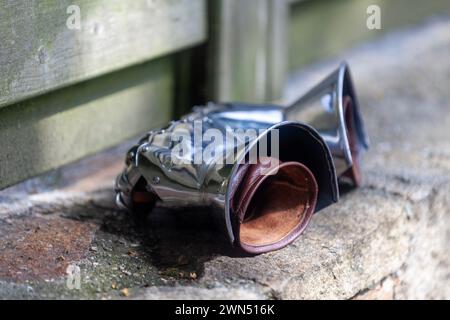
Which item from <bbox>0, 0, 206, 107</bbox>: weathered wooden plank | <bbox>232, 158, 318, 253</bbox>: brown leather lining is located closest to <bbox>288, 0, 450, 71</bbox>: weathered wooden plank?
<bbox>0, 0, 206, 107</bbox>: weathered wooden plank

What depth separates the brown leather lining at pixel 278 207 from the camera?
5.70 ft

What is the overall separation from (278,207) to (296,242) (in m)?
0.08

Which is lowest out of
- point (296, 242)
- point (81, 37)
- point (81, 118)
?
point (296, 242)

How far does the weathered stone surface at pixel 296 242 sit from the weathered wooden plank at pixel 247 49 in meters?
0.39

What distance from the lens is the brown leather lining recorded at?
174cm

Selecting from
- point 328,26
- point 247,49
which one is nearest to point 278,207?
point 247,49

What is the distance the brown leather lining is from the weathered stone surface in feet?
0.12

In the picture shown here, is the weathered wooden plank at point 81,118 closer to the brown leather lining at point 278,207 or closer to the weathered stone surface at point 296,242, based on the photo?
the weathered stone surface at point 296,242

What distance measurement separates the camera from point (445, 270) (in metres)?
2.22

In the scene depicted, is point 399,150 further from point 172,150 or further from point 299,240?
point 172,150

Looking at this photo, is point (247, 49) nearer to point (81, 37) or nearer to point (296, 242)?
point (81, 37)

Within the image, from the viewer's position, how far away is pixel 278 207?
72.2 inches

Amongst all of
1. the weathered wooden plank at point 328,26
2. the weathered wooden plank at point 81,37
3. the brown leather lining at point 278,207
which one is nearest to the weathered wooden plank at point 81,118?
the weathered wooden plank at point 81,37
